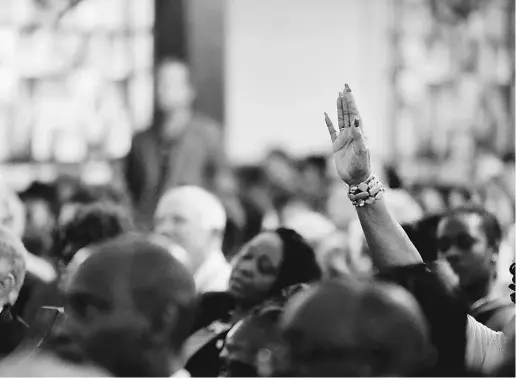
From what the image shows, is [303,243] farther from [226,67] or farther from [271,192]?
[226,67]

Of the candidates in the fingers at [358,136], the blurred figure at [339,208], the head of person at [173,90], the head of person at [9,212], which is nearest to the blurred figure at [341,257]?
the fingers at [358,136]

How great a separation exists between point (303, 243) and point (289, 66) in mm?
9091

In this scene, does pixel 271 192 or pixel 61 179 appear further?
pixel 271 192

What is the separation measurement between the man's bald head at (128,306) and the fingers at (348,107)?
3.91 feet

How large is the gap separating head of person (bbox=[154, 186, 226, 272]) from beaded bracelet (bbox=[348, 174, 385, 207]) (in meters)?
1.91

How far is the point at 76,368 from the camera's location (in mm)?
1994

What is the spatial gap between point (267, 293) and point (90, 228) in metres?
1.44

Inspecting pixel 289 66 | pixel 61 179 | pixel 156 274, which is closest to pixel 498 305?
pixel 156 274

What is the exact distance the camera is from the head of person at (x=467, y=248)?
388 centimetres

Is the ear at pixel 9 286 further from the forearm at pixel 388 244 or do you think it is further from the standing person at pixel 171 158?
the standing person at pixel 171 158

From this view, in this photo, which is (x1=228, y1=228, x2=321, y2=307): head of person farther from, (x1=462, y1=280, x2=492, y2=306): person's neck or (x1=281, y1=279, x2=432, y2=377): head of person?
(x1=281, y1=279, x2=432, y2=377): head of person

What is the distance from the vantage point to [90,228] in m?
4.74

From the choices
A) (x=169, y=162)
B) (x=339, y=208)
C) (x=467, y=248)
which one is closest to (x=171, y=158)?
(x=169, y=162)

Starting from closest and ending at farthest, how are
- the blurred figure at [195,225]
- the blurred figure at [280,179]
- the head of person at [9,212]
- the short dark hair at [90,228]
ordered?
the short dark hair at [90,228]
the blurred figure at [195,225]
the head of person at [9,212]
the blurred figure at [280,179]
